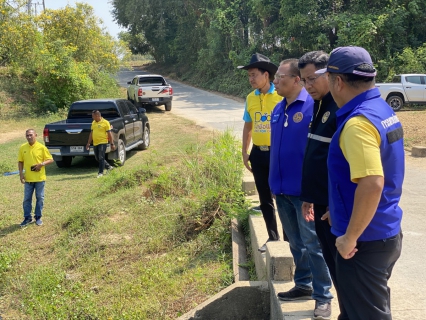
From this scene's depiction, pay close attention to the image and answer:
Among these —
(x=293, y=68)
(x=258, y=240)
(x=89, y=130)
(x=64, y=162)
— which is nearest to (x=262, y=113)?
(x=293, y=68)

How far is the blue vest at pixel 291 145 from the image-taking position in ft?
12.0

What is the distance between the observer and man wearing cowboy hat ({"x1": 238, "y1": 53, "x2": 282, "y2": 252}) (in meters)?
4.55

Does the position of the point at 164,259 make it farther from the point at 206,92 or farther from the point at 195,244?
the point at 206,92

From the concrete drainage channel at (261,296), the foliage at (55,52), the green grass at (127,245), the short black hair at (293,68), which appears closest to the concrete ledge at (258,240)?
the concrete drainage channel at (261,296)

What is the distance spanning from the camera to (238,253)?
549cm

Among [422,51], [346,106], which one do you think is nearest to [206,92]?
[422,51]

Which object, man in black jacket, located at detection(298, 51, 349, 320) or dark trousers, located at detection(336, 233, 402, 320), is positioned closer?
dark trousers, located at detection(336, 233, 402, 320)

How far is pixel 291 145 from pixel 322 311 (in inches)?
47.7

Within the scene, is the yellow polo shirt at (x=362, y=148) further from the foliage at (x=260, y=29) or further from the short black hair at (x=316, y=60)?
the foliage at (x=260, y=29)

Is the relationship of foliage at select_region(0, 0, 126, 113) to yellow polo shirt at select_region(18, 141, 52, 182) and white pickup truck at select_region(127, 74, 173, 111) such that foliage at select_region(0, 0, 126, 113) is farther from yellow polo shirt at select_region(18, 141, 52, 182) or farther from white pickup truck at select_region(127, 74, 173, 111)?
yellow polo shirt at select_region(18, 141, 52, 182)

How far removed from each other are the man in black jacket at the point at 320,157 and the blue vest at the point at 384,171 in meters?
0.37

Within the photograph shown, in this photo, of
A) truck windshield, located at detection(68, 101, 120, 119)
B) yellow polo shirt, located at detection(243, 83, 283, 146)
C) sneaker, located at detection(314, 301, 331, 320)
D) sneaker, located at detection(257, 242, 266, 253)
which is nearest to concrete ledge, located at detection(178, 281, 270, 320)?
sneaker, located at detection(257, 242, 266, 253)

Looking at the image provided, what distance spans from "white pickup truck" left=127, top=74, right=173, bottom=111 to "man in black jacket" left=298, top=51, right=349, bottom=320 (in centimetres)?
1995

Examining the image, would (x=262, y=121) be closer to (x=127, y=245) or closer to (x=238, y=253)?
(x=238, y=253)
